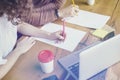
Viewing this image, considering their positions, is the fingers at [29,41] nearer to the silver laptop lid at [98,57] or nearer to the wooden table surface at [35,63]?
the wooden table surface at [35,63]

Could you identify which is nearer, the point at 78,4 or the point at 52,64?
the point at 52,64

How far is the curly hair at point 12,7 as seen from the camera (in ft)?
3.85

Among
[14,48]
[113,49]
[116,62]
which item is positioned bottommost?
[14,48]

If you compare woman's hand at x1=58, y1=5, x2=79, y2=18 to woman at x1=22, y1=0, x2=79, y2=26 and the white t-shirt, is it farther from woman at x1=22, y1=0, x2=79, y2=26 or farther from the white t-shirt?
the white t-shirt

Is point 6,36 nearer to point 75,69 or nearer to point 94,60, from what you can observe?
point 75,69

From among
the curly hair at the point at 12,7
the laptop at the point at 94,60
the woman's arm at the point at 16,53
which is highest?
the curly hair at the point at 12,7

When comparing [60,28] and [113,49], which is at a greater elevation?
[113,49]

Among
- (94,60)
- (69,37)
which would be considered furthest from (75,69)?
(69,37)

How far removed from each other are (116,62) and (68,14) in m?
0.56

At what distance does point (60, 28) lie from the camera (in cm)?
153

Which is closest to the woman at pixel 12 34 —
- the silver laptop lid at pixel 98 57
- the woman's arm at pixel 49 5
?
the woman's arm at pixel 49 5

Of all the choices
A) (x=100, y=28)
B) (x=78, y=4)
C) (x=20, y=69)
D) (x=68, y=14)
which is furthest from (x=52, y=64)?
(x=78, y=4)

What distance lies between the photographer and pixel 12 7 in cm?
119

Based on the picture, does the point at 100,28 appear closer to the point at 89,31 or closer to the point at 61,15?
the point at 89,31
